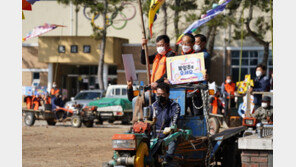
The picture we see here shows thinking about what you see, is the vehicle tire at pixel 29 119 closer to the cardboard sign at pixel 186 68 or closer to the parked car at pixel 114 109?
the parked car at pixel 114 109

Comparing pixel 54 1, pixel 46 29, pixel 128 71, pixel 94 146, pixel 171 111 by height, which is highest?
pixel 54 1

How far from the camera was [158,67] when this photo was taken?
9.79 metres

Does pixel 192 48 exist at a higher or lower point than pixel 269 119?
higher

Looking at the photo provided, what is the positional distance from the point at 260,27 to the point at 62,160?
986 inches

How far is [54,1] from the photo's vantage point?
48562 mm

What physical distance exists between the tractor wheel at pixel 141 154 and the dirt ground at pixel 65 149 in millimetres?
3800

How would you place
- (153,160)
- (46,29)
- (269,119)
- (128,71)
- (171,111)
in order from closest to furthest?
(153,160) → (171,111) → (128,71) → (269,119) → (46,29)

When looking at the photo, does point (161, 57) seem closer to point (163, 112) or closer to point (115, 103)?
point (163, 112)

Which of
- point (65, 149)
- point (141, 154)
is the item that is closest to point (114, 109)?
point (65, 149)

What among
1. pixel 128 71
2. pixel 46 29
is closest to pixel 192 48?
pixel 128 71

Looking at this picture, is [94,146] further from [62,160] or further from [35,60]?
[35,60]

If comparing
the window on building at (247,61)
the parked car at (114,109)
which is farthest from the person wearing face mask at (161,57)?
the window on building at (247,61)

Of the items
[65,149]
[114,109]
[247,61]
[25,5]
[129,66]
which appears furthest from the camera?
[247,61]

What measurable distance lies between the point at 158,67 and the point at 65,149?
534cm
